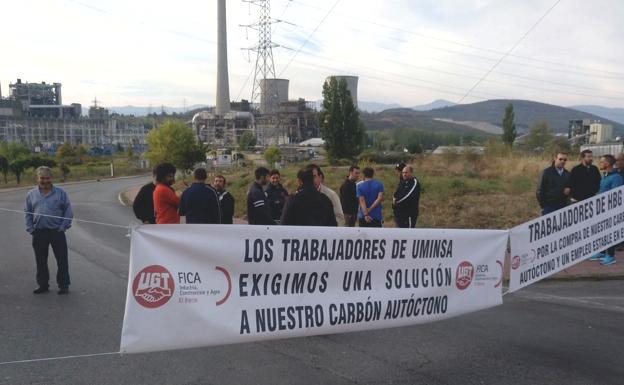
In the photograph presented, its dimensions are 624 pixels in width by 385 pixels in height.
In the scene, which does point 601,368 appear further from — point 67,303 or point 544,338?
point 67,303

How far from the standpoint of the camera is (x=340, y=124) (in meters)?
63.5

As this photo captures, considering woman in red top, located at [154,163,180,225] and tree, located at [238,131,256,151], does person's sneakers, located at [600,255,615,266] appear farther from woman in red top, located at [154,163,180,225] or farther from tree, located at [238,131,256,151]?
tree, located at [238,131,256,151]

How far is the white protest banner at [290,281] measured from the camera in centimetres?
440

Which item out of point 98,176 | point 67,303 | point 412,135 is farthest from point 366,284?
point 412,135

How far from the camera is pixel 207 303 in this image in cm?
454

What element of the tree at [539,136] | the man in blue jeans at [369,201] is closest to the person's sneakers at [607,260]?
the man in blue jeans at [369,201]

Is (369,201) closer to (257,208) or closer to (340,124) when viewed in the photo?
(257,208)

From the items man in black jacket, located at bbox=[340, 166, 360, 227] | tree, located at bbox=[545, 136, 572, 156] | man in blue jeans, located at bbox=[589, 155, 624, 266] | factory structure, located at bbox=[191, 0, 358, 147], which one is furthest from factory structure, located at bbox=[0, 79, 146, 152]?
man in blue jeans, located at bbox=[589, 155, 624, 266]

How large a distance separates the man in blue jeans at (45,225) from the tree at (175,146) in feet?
111

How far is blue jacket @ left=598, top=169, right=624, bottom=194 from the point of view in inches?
368

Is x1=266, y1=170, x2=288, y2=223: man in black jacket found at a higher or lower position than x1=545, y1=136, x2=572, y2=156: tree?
lower

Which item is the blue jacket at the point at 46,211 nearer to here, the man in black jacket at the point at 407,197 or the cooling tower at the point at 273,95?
the man in black jacket at the point at 407,197

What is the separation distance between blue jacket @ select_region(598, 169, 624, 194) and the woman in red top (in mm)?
7073

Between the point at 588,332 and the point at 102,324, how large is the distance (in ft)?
17.6
